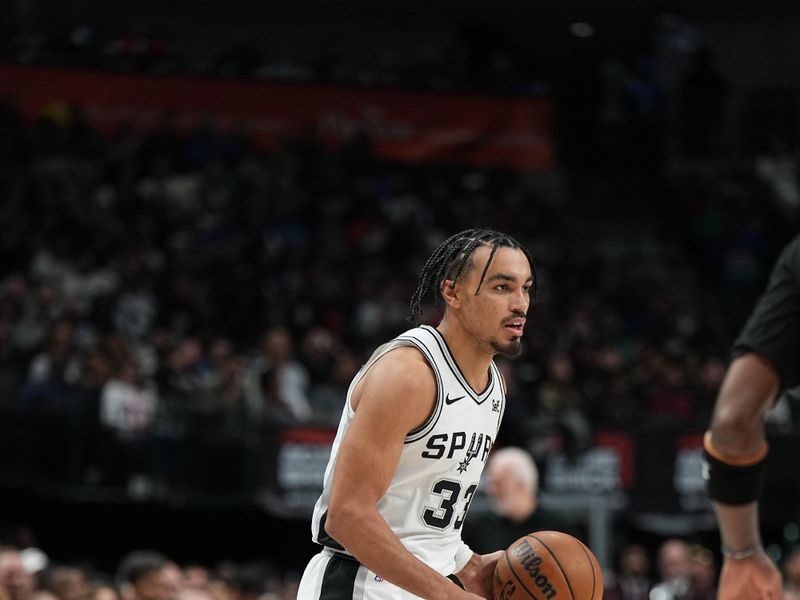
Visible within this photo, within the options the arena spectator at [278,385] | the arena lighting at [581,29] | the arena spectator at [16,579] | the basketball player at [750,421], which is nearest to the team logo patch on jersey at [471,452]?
the basketball player at [750,421]

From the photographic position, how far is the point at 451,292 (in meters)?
4.04

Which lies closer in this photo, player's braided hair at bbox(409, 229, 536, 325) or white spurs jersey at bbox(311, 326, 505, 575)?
white spurs jersey at bbox(311, 326, 505, 575)

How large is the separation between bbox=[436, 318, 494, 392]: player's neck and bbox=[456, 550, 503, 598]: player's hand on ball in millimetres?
536

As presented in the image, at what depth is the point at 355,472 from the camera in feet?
12.2

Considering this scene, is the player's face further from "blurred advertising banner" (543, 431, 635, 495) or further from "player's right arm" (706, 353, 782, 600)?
"blurred advertising banner" (543, 431, 635, 495)

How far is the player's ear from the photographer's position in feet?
13.2

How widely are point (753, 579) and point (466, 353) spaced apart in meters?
1.04

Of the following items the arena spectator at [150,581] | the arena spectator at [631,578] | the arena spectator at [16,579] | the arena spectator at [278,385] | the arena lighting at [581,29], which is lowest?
the arena spectator at [631,578]

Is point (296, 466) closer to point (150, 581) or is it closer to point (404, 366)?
point (150, 581)

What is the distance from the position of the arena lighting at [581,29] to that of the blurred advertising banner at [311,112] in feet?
4.93

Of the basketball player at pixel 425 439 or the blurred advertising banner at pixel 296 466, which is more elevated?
the basketball player at pixel 425 439

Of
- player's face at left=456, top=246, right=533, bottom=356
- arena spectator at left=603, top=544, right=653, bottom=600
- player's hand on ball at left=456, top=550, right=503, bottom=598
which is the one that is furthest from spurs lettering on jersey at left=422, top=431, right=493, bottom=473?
arena spectator at left=603, top=544, right=653, bottom=600

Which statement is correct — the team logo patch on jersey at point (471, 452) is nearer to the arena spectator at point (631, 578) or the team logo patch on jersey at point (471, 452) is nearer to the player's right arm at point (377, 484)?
the player's right arm at point (377, 484)

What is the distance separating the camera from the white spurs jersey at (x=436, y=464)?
3.90m
